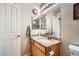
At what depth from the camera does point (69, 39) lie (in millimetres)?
1448

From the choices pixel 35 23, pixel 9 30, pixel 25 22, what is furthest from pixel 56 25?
pixel 9 30

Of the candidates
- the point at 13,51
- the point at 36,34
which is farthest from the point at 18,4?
the point at 13,51

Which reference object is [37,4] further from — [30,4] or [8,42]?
[8,42]

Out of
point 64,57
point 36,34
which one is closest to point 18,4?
point 36,34

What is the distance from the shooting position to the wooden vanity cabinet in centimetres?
144

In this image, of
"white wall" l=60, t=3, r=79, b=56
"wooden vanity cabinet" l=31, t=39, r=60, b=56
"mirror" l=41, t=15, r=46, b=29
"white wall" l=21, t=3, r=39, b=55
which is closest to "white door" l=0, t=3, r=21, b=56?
"white wall" l=21, t=3, r=39, b=55

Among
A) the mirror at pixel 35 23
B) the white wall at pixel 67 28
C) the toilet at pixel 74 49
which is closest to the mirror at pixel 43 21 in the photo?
the mirror at pixel 35 23

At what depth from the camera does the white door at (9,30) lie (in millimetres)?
1433

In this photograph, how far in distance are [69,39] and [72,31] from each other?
10cm

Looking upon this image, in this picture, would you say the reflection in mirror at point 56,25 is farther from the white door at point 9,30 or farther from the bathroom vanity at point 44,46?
the white door at point 9,30

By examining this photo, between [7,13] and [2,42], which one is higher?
[7,13]

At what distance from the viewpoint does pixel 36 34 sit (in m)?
1.47

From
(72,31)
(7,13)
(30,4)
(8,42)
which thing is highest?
(30,4)

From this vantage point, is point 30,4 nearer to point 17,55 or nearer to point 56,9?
point 56,9
